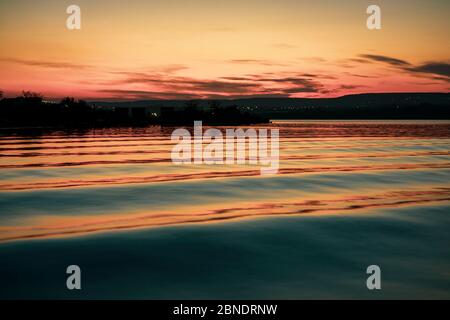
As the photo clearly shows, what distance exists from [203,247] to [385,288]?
4552mm

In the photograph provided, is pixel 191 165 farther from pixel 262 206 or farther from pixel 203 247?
pixel 203 247

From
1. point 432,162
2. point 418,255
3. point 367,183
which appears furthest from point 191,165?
point 418,255

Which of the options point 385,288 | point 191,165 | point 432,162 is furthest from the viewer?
point 432,162

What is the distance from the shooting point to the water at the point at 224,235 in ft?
29.3

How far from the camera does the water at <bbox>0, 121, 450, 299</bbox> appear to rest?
894 cm

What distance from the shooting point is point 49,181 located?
22.1 m

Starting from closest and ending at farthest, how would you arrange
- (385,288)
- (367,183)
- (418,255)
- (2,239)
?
1. (385,288)
2. (418,255)
3. (2,239)
4. (367,183)

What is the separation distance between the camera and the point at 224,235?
12.5 m

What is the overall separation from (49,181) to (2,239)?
10.6m

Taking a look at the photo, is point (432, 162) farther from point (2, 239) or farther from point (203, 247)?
point (2, 239)
